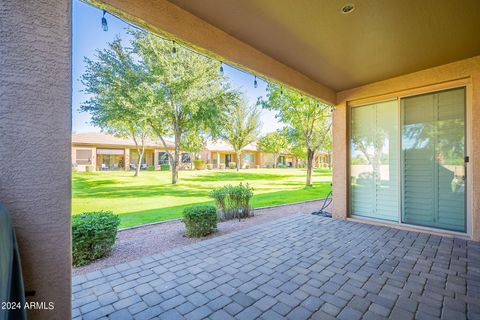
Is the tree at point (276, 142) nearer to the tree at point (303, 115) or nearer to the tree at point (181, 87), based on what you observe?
the tree at point (303, 115)

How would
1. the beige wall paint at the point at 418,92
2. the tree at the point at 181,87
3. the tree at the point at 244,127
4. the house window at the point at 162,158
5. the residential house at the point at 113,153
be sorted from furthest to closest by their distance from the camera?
the house window at the point at 162,158 < the tree at the point at 244,127 < the residential house at the point at 113,153 < the tree at the point at 181,87 < the beige wall paint at the point at 418,92

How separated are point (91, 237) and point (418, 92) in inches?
250

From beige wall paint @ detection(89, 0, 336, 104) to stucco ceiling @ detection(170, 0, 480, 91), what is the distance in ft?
0.33

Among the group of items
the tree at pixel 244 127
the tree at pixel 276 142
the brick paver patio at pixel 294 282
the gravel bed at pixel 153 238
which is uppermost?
the tree at pixel 244 127

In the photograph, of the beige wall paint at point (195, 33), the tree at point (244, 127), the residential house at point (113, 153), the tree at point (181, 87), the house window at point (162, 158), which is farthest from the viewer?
the house window at point (162, 158)

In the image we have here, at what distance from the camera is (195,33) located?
279 cm

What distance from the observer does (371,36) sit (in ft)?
10.1

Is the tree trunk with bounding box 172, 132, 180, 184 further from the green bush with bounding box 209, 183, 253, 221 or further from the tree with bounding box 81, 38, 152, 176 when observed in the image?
the green bush with bounding box 209, 183, 253, 221

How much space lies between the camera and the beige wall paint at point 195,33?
7.69 ft

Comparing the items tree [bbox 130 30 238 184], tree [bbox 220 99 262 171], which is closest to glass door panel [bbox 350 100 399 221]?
tree [bbox 130 30 238 184]

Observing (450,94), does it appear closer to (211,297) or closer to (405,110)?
(405,110)

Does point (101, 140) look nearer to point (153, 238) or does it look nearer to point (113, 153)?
point (113, 153)

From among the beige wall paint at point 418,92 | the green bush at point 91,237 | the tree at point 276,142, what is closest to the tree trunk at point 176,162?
the tree at point 276,142

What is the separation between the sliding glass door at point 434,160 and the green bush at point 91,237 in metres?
5.55
